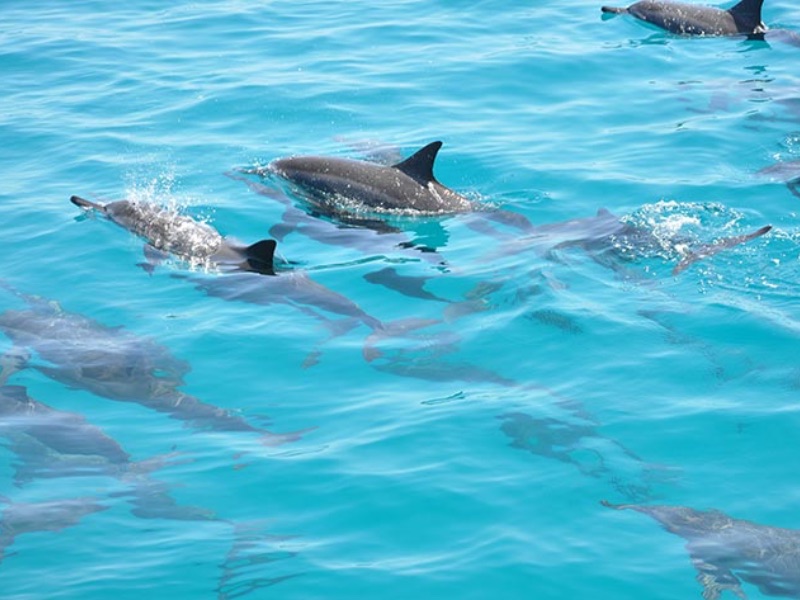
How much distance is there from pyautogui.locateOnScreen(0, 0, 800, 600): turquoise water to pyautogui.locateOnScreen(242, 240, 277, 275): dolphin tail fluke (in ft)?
0.93

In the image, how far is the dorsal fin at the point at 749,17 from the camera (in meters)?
20.7

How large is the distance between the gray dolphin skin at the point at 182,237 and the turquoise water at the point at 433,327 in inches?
11.0

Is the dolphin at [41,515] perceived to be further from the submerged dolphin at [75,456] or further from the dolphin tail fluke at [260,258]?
the dolphin tail fluke at [260,258]

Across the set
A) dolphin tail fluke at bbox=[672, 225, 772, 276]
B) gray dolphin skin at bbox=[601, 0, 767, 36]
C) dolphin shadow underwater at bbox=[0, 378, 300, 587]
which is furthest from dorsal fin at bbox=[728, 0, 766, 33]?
dolphin shadow underwater at bbox=[0, 378, 300, 587]

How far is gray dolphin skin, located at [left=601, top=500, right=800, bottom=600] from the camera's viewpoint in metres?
8.17

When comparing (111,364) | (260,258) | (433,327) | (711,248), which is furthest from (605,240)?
(111,364)

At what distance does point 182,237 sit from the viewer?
45.2ft

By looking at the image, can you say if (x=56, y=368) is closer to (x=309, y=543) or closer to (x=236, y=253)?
(x=236, y=253)

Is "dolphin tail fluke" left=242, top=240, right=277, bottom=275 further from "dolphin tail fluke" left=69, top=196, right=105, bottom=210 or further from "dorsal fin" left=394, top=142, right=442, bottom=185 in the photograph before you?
"dolphin tail fluke" left=69, top=196, right=105, bottom=210

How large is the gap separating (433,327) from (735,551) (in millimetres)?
4205

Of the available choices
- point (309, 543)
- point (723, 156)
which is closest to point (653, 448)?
point (309, 543)

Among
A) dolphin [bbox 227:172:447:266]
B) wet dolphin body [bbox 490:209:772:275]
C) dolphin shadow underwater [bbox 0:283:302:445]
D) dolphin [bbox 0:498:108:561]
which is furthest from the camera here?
dolphin [bbox 227:172:447:266]

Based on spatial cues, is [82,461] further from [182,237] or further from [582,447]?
[182,237]

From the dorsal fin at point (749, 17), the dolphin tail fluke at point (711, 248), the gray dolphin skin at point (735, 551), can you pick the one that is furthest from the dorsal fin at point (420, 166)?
the dorsal fin at point (749, 17)
